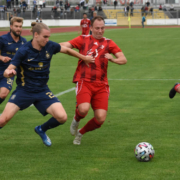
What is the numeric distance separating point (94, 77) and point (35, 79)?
3.25 feet

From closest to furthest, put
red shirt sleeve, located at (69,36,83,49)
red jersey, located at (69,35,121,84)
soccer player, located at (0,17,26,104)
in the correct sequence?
red jersey, located at (69,35,121,84)
red shirt sleeve, located at (69,36,83,49)
soccer player, located at (0,17,26,104)

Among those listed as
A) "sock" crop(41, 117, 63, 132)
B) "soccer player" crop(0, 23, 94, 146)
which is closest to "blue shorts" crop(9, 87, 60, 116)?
"soccer player" crop(0, 23, 94, 146)

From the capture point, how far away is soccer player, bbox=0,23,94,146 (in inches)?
225

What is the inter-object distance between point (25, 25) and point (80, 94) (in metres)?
49.1

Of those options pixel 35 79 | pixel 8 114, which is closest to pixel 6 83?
pixel 35 79

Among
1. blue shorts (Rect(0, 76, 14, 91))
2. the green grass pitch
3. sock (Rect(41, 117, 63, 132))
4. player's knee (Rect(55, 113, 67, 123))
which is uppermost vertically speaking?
blue shorts (Rect(0, 76, 14, 91))

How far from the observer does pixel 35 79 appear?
19.3ft

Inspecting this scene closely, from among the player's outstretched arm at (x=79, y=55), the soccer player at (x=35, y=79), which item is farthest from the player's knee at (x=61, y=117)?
the player's outstretched arm at (x=79, y=55)

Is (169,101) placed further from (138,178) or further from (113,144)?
(138,178)

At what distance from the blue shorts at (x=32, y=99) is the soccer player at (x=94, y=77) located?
524mm

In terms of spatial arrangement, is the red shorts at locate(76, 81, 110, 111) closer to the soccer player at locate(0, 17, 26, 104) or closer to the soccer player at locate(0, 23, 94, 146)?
the soccer player at locate(0, 23, 94, 146)

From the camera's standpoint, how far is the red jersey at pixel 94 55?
20.6 ft

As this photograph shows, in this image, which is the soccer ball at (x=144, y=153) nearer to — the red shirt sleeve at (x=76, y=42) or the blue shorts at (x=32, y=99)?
the blue shorts at (x=32, y=99)

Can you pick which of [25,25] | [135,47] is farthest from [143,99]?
[25,25]
